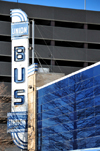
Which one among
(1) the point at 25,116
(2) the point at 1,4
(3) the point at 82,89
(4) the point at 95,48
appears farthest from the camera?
(4) the point at 95,48

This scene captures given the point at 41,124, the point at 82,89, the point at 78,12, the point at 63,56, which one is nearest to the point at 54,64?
the point at 63,56

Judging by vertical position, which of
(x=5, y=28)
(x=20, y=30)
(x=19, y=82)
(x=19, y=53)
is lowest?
(x=19, y=82)

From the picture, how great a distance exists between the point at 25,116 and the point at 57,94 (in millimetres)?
7640

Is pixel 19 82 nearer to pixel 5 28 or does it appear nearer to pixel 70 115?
pixel 70 115

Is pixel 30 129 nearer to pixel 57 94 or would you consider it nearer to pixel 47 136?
pixel 47 136

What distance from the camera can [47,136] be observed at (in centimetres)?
4028

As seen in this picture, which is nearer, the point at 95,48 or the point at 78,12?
the point at 78,12

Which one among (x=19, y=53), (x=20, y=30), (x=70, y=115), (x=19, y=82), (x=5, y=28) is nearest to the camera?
(x=70, y=115)

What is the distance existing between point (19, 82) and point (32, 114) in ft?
13.8

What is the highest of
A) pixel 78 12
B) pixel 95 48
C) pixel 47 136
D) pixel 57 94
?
pixel 78 12

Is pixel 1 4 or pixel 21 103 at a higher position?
pixel 1 4

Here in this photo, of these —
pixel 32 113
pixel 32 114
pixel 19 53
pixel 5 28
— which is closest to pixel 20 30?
pixel 19 53

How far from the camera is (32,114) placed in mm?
44094

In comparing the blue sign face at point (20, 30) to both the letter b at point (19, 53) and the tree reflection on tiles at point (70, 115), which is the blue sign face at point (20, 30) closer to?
the letter b at point (19, 53)
